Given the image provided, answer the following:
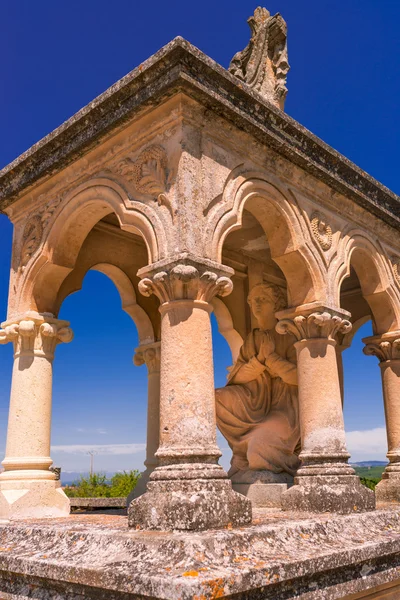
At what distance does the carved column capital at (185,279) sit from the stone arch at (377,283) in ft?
9.66

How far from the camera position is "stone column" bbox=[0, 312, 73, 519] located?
5.85 m

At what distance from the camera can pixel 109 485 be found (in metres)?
14.8

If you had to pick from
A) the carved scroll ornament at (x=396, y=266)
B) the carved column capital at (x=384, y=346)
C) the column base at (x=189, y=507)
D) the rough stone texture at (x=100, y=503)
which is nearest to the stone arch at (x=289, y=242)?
the carved column capital at (x=384, y=346)

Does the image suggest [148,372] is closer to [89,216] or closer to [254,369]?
[254,369]

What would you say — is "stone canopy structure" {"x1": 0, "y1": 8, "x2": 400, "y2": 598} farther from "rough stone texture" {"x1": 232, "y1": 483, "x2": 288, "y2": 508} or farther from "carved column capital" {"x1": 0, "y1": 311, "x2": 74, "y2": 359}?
"rough stone texture" {"x1": 232, "y1": 483, "x2": 288, "y2": 508}

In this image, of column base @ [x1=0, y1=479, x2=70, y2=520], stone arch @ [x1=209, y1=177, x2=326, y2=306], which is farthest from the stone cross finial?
column base @ [x1=0, y1=479, x2=70, y2=520]

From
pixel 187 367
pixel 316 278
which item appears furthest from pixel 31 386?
pixel 316 278

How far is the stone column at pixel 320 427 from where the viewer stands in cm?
552

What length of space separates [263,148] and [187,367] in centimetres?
259

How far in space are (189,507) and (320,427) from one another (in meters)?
2.20

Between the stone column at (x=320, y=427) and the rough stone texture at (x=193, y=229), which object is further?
the stone column at (x=320, y=427)

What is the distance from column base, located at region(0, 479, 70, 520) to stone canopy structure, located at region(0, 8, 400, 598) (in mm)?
14

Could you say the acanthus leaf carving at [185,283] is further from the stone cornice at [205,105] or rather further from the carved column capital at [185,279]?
the stone cornice at [205,105]

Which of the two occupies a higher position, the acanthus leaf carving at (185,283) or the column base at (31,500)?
the acanthus leaf carving at (185,283)
